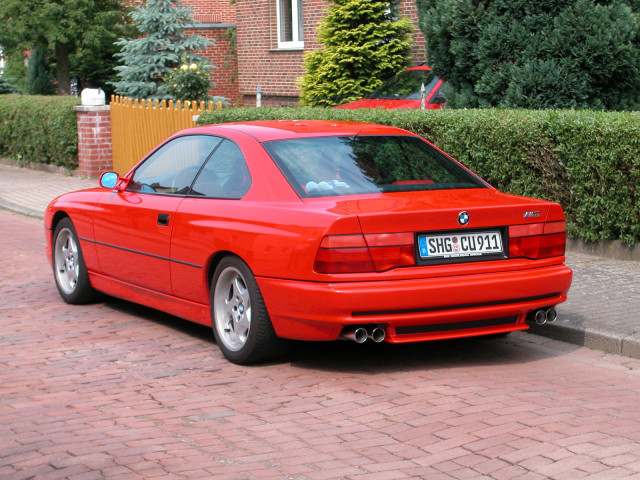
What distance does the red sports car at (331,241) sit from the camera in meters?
5.64

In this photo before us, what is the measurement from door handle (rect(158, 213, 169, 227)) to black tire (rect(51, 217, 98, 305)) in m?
1.48

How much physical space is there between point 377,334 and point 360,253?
0.49 m

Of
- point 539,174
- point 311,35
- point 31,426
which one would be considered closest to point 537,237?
point 31,426

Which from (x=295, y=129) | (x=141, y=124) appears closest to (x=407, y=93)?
(x=141, y=124)

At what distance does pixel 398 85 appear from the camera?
669 inches

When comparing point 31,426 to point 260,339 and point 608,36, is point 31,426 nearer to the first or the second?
point 260,339

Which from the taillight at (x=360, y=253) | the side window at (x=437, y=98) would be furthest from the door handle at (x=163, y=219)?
the side window at (x=437, y=98)

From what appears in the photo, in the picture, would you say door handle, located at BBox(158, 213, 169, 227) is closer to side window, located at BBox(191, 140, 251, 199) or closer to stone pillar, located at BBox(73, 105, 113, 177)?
side window, located at BBox(191, 140, 251, 199)

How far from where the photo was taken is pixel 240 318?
6312 mm

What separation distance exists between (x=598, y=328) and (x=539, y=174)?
11.3 ft

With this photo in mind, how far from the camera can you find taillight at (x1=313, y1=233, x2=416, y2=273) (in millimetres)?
5574

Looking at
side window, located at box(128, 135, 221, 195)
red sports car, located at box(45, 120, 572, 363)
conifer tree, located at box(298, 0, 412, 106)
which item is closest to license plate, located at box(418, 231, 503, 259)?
red sports car, located at box(45, 120, 572, 363)

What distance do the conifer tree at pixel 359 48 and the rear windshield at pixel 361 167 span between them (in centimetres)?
1346

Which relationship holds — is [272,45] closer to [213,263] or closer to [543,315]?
[213,263]
